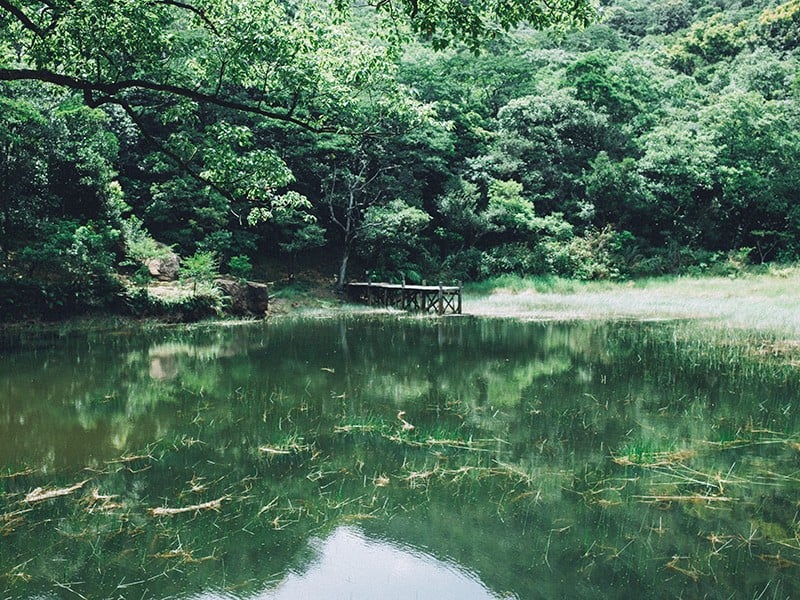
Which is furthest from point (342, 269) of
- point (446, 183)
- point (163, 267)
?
point (163, 267)

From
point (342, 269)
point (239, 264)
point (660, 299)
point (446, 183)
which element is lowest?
point (660, 299)

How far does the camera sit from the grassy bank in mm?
16281

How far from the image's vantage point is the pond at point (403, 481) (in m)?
3.63

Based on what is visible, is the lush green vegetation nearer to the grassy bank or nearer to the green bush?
the green bush

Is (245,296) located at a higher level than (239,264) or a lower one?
lower

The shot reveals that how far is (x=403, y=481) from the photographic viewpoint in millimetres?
5043

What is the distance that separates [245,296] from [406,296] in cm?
666

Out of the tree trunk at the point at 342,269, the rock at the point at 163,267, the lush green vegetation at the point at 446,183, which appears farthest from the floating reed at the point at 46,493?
the tree trunk at the point at 342,269

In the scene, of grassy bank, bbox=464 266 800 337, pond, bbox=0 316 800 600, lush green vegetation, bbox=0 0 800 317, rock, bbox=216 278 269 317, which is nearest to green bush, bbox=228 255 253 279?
lush green vegetation, bbox=0 0 800 317

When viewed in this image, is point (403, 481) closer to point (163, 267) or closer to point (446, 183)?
point (163, 267)

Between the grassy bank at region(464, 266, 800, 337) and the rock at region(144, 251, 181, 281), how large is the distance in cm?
924

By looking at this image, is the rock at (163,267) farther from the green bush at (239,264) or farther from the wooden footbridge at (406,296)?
the wooden footbridge at (406,296)

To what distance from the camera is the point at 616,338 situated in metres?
13.0

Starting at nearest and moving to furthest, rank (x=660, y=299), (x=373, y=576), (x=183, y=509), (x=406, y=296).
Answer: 1. (x=373, y=576)
2. (x=183, y=509)
3. (x=660, y=299)
4. (x=406, y=296)
